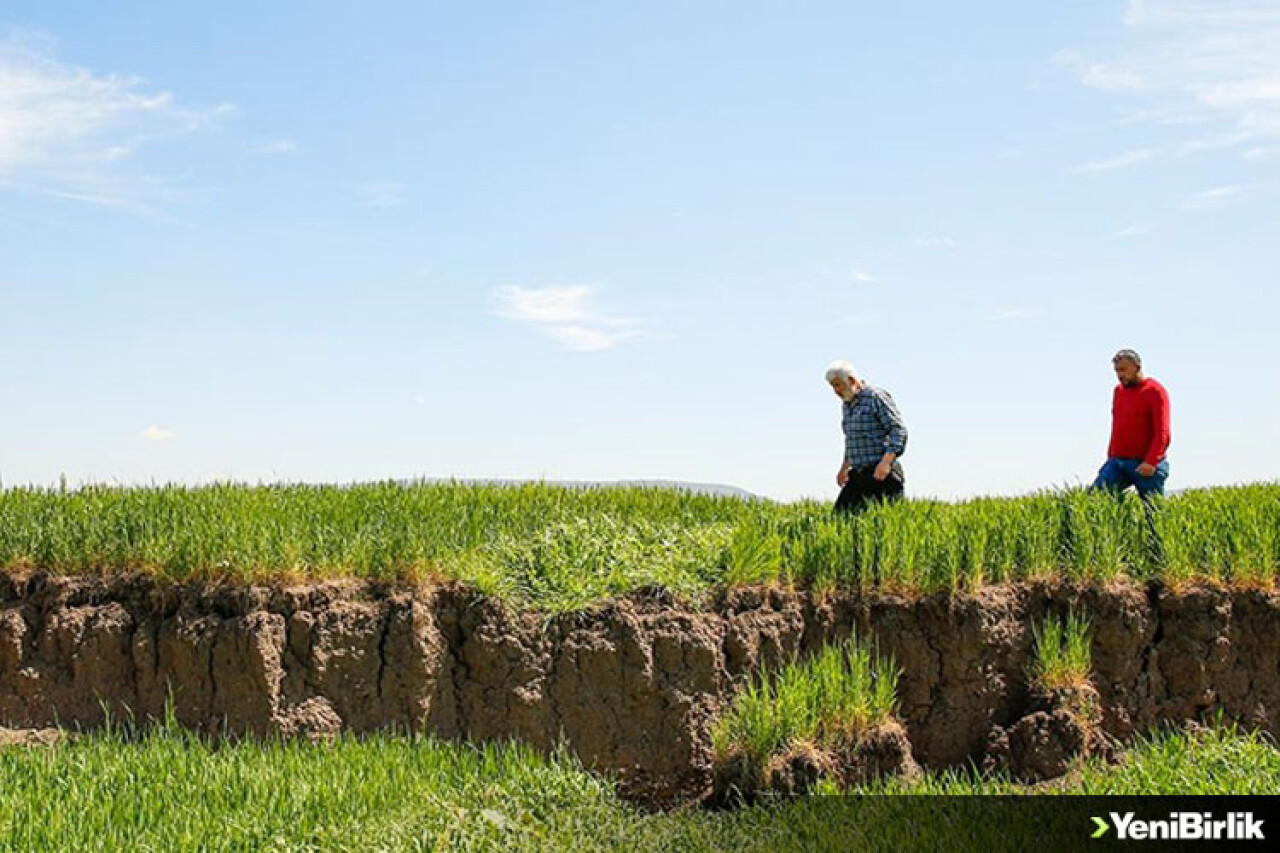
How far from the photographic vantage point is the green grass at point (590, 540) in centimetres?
988

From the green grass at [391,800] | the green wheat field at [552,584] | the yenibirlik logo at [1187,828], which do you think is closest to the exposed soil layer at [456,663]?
the green wheat field at [552,584]

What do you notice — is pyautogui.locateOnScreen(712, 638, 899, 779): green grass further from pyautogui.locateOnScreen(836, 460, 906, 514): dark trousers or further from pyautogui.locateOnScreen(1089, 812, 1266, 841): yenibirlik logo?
pyautogui.locateOnScreen(1089, 812, 1266, 841): yenibirlik logo

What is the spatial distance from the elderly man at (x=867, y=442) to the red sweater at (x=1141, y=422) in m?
2.55

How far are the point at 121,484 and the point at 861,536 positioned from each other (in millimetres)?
7372

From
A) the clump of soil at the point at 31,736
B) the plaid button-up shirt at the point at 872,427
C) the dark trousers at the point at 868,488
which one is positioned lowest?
the clump of soil at the point at 31,736

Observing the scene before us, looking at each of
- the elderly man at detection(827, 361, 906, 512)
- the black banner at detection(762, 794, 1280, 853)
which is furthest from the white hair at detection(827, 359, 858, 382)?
the black banner at detection(762, 794, 1280, 853)

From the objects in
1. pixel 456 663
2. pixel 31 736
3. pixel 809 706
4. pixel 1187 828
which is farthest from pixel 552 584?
pixel 1187 828

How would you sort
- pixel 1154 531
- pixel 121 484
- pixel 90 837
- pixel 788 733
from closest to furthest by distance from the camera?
pixel 90 837, pixel 788 733, pixel 1154 531, pixel 121 484

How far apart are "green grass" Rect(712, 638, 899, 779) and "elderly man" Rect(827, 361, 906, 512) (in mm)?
2294

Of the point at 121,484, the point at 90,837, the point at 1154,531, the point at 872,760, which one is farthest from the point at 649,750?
the point at 121,484

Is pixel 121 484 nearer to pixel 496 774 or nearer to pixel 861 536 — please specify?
pixel 496 774

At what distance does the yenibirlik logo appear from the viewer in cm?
730

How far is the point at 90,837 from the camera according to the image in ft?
21.5

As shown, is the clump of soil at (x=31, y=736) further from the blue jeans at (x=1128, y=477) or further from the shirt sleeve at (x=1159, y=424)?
the shirt sleeve at (x=1159, y=424)
